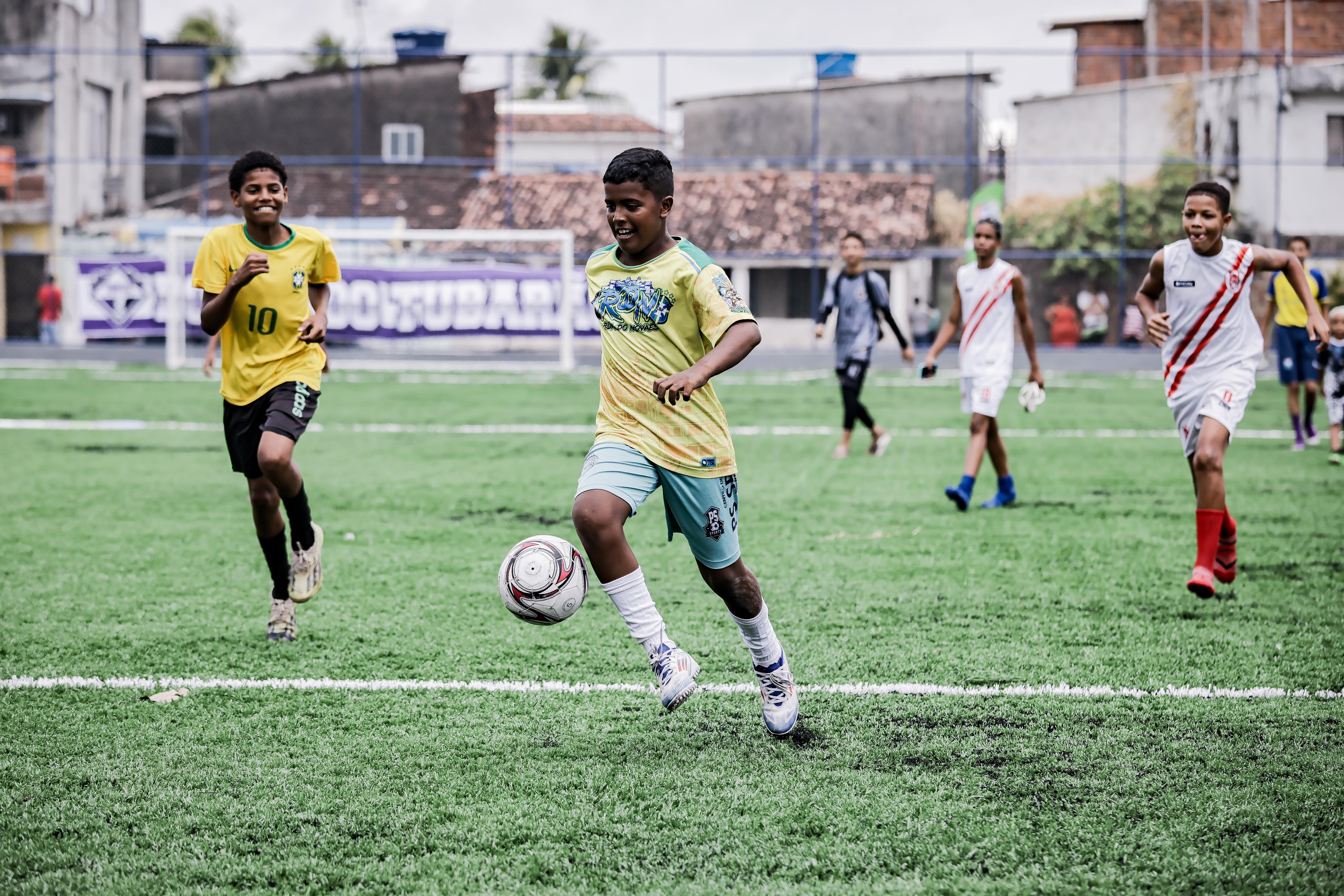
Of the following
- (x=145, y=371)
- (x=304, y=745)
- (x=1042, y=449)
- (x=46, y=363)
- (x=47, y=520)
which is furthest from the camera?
(x=46, y=363)

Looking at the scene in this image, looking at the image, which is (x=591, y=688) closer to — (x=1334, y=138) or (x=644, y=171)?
(x=644, y=171)

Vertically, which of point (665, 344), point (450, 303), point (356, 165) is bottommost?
point (665, 344)

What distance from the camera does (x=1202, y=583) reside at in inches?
A: 237

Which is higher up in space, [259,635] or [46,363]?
[46,363]

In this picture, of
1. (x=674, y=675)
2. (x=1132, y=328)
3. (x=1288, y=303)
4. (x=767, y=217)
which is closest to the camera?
(x=674, y=675)

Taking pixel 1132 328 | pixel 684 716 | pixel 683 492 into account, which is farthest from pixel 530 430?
pixel 1132 328

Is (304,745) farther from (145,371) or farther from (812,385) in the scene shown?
(145,371)

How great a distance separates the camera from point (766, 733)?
4.42 meters

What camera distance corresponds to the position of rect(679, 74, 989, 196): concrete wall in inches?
1683

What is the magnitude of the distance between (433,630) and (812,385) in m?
16.9

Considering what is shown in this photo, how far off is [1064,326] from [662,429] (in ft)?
112

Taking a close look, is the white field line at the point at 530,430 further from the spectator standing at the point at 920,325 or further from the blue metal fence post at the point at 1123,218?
the spectator standing at the point at 920,325

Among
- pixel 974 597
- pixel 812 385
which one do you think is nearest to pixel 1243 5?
pixel 812 385

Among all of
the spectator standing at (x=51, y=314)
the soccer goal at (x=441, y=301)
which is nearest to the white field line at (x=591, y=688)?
the soccer goal at (x=441, y=301)
